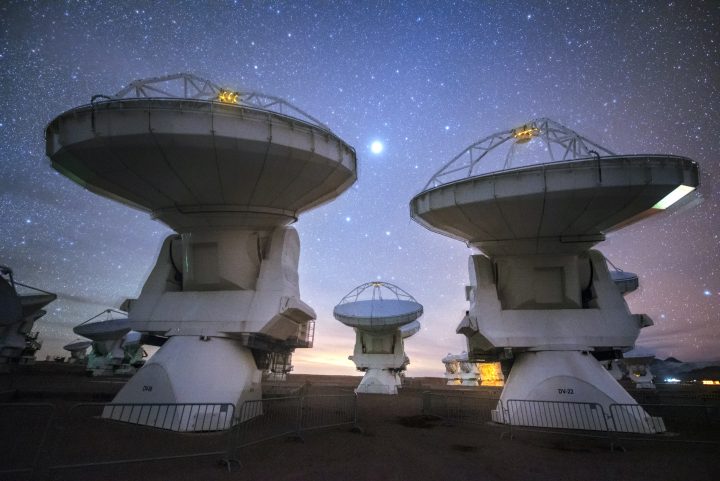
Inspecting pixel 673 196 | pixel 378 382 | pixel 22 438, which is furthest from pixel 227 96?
pixel 378 382

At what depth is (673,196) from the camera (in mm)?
13602

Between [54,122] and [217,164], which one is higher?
[54,122]

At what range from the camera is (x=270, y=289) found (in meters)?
14.9

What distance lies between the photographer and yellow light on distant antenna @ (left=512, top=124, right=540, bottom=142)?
17.6 metres

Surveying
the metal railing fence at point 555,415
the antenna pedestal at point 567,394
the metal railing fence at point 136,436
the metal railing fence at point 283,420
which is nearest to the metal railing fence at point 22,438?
the metal railing fence at point 136,436

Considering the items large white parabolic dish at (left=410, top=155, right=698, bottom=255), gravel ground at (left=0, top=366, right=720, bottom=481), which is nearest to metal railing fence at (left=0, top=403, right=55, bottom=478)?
gravel ground at (left=0, top=366, right=720, bottom=481)

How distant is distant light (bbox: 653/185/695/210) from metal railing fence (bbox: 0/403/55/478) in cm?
1808

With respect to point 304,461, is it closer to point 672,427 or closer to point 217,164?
point 217,164

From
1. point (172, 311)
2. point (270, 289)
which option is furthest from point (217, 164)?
point (172, 311)

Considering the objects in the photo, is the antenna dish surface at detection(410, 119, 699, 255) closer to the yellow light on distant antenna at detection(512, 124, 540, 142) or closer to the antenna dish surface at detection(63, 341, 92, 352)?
the yellow light on distant antenna at detection(512, 124, 540, 142)

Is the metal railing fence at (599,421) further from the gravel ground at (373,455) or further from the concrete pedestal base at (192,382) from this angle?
the concrete pedestal base at (192,382)

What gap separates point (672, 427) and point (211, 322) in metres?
18.8

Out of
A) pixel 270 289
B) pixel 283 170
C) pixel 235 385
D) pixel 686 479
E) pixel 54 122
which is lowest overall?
pixel 686 479

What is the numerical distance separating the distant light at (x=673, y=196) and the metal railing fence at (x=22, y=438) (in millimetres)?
18077
